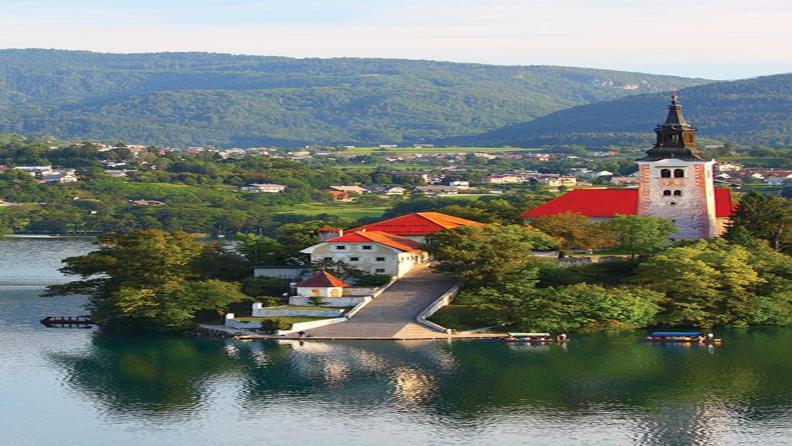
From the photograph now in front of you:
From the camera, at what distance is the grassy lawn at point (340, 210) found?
5241 inches

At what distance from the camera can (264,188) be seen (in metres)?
162

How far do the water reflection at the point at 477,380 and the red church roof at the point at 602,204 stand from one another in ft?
45.9

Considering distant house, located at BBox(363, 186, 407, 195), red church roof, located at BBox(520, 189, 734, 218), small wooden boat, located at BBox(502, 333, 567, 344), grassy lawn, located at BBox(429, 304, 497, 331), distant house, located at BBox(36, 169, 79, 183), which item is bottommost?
distant house, located at BBox(363, 186, 407, 195)

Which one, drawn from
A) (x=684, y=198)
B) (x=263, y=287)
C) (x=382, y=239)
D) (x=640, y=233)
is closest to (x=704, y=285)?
(x=640, y=233)

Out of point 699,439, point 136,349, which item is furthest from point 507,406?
point 136,349

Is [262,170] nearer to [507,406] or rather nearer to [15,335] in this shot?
[15,335]

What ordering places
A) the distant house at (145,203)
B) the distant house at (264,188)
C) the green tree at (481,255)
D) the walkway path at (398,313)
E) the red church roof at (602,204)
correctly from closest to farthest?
the walkway path at (398,313) → the green tree at (481,255) → the red church roof at (602,204) → the distant house at (145,203) → the distant house at (264,188)

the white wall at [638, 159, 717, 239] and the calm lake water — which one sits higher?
the white wall at [638, 159, 717, 239]

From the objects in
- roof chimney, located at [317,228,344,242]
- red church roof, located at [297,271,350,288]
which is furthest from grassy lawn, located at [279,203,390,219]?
red church roof, located at [297,271,350,288]

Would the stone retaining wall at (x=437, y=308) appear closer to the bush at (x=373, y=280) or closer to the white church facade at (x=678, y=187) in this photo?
the bush at (x=373, y=280)

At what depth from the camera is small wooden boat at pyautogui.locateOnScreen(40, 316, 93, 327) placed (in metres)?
67.1

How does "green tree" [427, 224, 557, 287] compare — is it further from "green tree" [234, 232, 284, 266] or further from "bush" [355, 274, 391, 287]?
"green tree" [234, 232, 284, 266]

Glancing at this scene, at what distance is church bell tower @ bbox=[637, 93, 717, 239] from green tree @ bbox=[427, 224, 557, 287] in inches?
362

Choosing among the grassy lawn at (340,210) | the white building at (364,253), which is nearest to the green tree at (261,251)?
the white building at (364,253)
